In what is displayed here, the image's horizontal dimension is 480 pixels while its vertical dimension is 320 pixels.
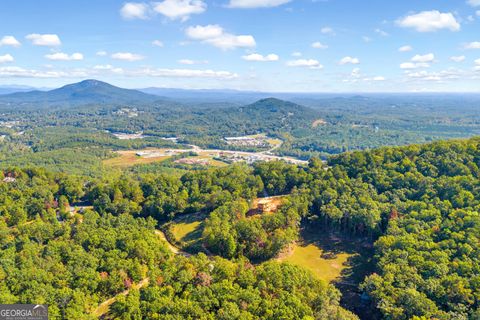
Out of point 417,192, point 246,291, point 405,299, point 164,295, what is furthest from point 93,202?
point 417,192

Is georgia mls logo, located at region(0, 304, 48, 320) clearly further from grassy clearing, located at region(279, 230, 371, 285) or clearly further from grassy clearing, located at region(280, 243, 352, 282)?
grassy clearing, located at region(280, 243, 352, 282)

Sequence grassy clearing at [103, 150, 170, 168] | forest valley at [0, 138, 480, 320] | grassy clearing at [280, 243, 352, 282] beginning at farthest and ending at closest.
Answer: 1. grassy clearing at [103, 150, 170, 168]
2. grassy clearing at [280, 243, 352, 282]
3. forest valley at [0, 138, 480, 320]

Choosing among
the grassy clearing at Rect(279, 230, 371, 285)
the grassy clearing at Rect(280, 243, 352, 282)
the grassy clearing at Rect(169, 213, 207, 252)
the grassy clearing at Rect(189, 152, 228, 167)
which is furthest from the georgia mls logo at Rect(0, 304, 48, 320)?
the grassy clearing at Rect(189, 152, 228, 167)

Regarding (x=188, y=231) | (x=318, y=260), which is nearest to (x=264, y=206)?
(x=188, y=231)

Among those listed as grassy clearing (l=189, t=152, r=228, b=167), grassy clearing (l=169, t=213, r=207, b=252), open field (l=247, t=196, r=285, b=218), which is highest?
open field (l=247, t=196, r=285, b=218)

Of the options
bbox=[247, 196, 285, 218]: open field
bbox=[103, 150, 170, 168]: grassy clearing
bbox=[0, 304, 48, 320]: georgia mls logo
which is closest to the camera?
bbox=[0, 304, 48, 320]: georgia mls logo

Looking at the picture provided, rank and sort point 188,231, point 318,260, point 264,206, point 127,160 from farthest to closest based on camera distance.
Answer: point 127,160
point 264,206
point 188,231
point 318,260

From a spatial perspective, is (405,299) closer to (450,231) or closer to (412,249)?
(412,249)

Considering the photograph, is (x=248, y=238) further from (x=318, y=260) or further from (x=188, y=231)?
(x=188, y=231)
